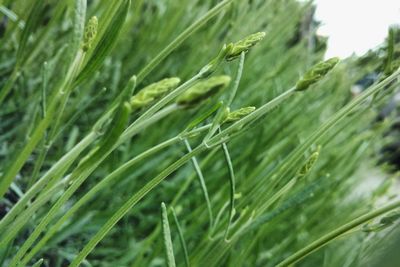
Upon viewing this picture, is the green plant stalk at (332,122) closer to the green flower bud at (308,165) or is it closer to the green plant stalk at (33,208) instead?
the green flower bud at (308,165)

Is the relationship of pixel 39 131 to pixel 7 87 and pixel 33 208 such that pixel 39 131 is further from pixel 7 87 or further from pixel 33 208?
pixel 7 87

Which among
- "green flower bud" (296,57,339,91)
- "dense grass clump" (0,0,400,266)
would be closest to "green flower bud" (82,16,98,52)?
"dense grass clump" (0,0,400,266)

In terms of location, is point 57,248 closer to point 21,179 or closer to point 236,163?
point 21,179

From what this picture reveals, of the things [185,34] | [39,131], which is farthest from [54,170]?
[185,34]

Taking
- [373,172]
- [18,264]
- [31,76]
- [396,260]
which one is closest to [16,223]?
[18,264]

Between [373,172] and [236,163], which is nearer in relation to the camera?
[236,163]

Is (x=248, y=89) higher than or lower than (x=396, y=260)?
higher
